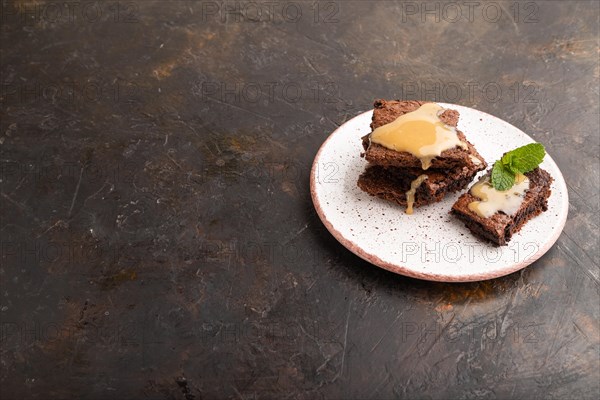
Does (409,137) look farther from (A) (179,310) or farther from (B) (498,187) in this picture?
(A) (179,310)

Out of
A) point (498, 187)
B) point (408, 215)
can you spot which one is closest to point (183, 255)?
point (408, 215)

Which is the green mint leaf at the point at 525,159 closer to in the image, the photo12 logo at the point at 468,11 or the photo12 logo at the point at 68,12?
the photo12 logo at the point at 468,11

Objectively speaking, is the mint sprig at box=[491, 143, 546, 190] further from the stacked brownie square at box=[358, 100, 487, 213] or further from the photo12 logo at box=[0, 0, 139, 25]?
the photo12 logo at box=[0, 0, 139, 25]

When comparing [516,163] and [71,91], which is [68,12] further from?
[516,163]

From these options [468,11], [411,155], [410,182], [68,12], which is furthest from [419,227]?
[68,12]

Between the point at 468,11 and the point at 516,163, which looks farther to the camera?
the point at 468,11

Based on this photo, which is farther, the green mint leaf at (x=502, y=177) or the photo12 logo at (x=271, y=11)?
the photo12 logo at (x=271, y=11)

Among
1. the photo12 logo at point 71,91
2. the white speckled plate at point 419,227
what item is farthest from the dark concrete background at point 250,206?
the white speckled plate at point 419,227
